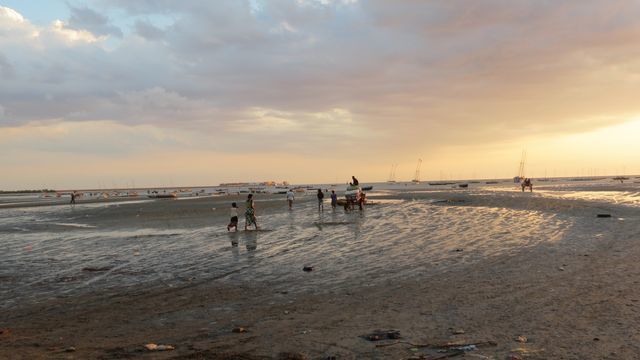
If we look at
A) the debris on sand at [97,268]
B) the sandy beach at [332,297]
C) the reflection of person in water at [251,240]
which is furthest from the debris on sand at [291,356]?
the reflection of person in water at [251,240]

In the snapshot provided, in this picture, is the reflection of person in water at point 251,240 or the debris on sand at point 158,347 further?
the reflection of person in water at point 251,240

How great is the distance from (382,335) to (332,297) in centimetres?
337

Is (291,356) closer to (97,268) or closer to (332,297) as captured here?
(332,297)

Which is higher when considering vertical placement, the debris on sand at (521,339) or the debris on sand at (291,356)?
the debris on sand at (521,339)

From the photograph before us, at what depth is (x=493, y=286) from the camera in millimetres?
12469

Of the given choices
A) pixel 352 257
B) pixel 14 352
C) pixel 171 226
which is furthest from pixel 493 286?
pixel 171 226

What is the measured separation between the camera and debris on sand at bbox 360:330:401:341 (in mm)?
8555

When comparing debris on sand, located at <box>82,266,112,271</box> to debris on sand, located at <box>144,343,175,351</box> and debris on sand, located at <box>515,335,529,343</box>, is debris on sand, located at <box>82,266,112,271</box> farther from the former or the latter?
debris on sand, located at <box>515,335,529,343</box>

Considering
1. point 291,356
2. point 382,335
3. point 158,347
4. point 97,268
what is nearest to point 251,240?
point 97,268

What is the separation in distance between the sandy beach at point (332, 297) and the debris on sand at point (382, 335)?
13cm

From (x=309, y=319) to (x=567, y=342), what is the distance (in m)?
4.56

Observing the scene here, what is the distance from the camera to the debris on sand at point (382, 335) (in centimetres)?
855

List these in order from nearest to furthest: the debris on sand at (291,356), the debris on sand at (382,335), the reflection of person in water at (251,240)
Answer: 1. the debris on sand at (291,356)
2. the debris on sand at (382,335)
3. the reflection of person in water at (251,240)

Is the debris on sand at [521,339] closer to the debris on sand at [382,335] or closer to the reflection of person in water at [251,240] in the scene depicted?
the debris on sand at [382,335]
